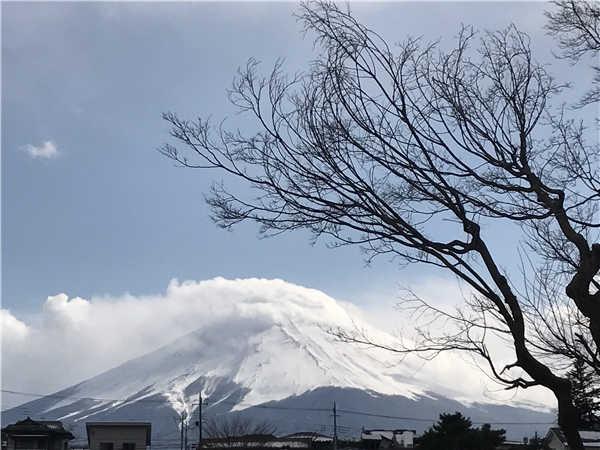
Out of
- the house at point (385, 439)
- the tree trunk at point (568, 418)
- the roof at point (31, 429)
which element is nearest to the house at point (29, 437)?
the roof at point (31, 429)

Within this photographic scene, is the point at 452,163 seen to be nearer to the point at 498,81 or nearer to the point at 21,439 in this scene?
the point at 498,81

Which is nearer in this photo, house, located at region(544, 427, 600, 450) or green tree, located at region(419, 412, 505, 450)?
house, located at region(544, 427, 600, 450)

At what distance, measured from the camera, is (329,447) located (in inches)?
2112

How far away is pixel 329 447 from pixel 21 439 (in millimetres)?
19969

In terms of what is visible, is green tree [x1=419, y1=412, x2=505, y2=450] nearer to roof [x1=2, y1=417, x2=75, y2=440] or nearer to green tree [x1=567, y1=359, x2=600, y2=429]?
roof [x1=2, y1=417, x2=75, y2=440]

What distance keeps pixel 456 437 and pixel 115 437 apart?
1676cm

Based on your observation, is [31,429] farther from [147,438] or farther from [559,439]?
[559,439]

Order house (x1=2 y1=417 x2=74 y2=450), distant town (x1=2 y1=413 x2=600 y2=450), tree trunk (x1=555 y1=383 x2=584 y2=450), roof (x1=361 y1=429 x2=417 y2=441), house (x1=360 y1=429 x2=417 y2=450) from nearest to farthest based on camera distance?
tree trunk (x1=555 y1=383 x2=584 y2=450), distant town (x1=2 y1=413 x2=600 y2=450), house (x1=2 y1=417 x2=74 y2=450), house (x1=360 y1=429 x2=417 y2=450), roof (x1=361 y1=429 x2=417 y2=441)

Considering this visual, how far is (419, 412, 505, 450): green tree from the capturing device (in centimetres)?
3622

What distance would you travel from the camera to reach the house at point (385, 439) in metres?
55.1

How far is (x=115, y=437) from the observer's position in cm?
4259

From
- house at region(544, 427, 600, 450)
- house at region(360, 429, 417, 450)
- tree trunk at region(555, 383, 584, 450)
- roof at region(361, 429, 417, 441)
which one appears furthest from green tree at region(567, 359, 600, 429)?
roof at region(361, 429, 417, 441)

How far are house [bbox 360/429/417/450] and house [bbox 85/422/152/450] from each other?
Result: 1708cm

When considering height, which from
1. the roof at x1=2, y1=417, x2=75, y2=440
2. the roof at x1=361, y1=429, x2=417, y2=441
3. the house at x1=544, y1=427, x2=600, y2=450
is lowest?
the house at x1=544, y1=427, x2=600, y2=450
